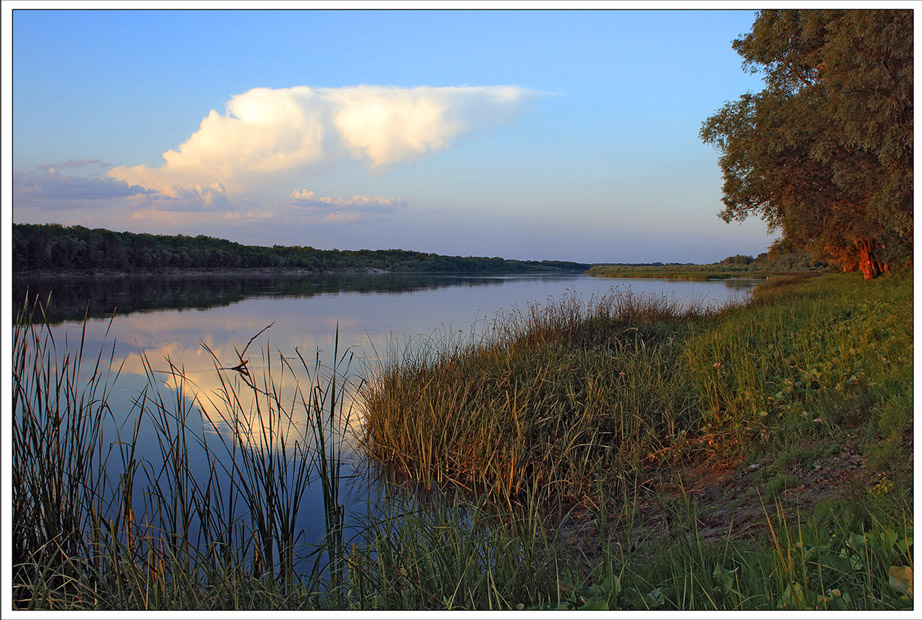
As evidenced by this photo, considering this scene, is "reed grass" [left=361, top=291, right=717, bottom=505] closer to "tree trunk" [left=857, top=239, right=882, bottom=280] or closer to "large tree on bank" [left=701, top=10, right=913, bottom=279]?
"large tree on bank" [left=701, top=10, right=913, bottom=279]

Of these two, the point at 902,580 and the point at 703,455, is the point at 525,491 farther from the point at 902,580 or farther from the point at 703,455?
the point at 902,580

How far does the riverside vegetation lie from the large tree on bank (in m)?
3.56

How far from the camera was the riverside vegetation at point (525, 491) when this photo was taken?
263cm

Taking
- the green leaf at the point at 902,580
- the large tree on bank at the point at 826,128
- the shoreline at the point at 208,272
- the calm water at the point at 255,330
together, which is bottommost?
the calm water at the point at 255,330

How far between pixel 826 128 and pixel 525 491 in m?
10.9

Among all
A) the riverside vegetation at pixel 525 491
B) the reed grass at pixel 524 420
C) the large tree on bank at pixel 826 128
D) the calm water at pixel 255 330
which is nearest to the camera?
the riverside vegetation at pixel 525 491

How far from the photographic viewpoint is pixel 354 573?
2969 millimetres

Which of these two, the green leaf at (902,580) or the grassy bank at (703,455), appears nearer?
the green leaf at (902,580)

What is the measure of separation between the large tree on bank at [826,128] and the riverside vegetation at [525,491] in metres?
3.56

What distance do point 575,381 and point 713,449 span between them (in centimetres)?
224

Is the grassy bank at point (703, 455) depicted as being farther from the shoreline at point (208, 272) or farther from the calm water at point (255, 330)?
the shoreline at point (208, 272)

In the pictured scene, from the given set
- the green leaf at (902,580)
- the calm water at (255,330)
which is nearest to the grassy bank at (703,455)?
the green leaf at (902,580)

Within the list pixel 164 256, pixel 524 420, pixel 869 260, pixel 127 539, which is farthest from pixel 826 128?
pixel 164 256

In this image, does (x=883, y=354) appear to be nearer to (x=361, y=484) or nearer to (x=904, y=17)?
(x=361, y=484)
